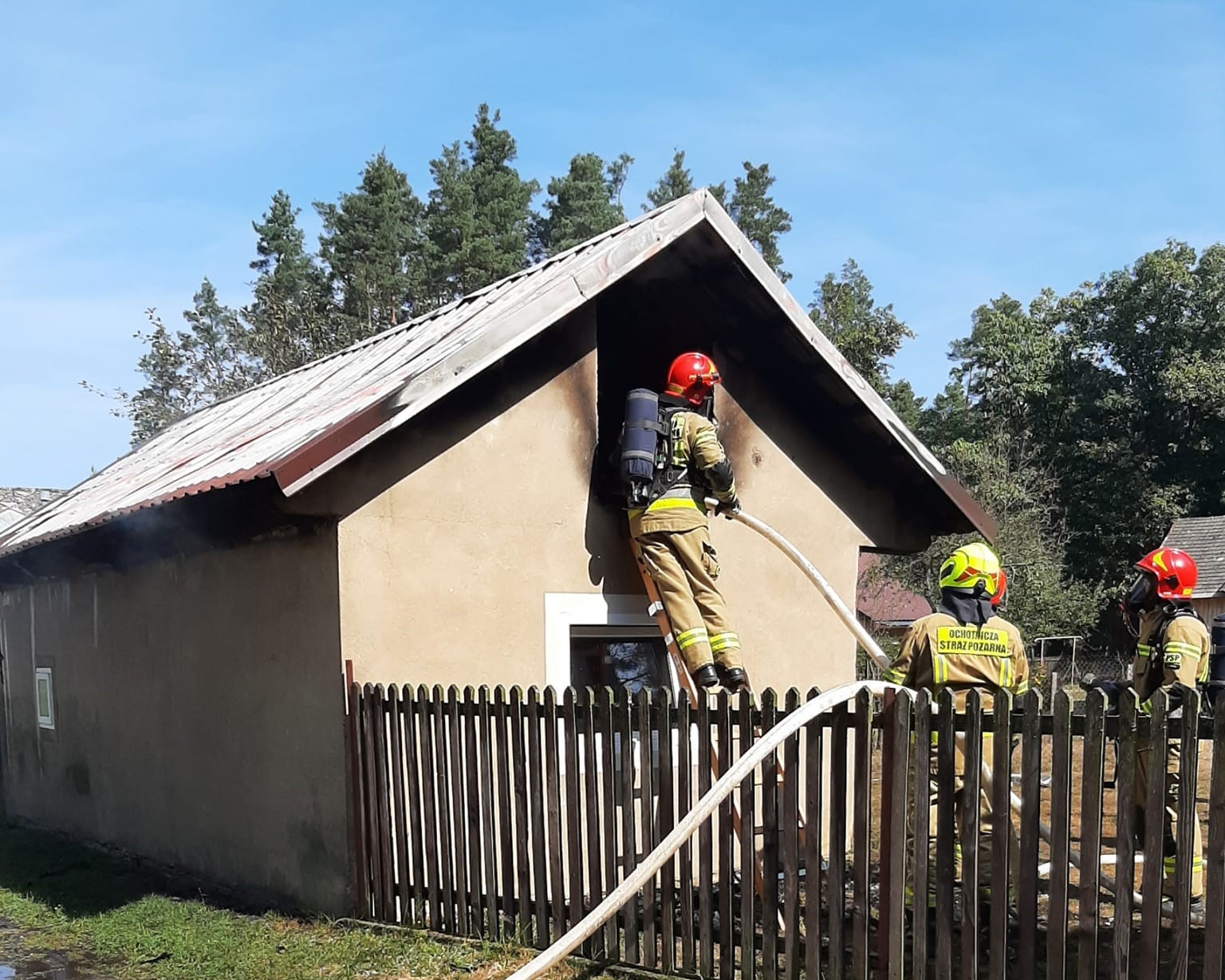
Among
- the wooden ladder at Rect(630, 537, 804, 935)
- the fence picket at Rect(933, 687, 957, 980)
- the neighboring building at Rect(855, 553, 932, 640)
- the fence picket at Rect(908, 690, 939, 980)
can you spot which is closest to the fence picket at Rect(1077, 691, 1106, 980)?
the fence picket at Rect(933, 687, 957, 980)

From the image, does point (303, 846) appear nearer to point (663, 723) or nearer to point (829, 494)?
point (663, 723)

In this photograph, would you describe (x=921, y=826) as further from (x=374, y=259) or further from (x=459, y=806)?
(x=374, y=259)

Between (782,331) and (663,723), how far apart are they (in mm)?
3398

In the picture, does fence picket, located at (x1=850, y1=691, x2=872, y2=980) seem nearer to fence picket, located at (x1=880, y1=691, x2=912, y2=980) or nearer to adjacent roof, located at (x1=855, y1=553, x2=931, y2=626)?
fence picket, located at (x1=880, y1=691, x2=912, y2=980)

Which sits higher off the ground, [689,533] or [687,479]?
[687,479]

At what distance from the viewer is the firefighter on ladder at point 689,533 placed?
678 centimetres

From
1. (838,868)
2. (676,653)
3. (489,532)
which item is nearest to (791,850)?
(838,868)

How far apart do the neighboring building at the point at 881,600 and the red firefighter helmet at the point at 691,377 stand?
710 inches

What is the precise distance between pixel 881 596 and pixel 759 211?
23.6 m

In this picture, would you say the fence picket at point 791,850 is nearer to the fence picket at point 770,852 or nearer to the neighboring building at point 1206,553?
the fence picket at point 770,852

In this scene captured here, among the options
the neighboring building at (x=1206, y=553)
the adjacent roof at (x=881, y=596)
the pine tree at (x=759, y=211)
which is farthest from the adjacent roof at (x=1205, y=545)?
the pine tree at (x=759, y=211)

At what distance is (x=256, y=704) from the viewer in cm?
761

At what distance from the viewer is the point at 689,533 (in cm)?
697

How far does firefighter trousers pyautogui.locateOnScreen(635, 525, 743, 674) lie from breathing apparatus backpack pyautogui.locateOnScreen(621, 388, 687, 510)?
270 mm
